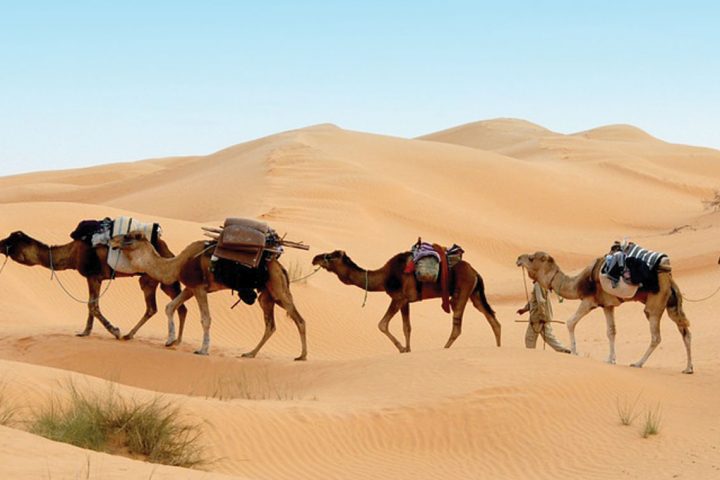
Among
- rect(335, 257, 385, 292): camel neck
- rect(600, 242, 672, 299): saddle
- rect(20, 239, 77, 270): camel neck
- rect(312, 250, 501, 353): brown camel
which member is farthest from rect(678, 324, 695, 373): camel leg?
rect(20, 239, 77, 270): camel neck

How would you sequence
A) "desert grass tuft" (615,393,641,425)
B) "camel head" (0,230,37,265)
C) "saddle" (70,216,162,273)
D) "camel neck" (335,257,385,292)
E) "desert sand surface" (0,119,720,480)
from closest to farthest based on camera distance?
1. "desert sand surface" (0,119,720,480)
2. "desert grass tuft" (615,393,641,425)
3. "saddle" (70,216,162,273)
4. "camel neck" (335,257,385,292)
5. "camel head" (0,230,37,265)

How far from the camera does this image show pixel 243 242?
1572 cm

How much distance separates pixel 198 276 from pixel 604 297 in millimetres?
6035

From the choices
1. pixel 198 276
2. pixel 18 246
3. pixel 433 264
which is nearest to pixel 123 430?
pixel 198 276

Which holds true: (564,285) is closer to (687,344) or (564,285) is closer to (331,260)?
(687,344)

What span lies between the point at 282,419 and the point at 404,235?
85.4ft

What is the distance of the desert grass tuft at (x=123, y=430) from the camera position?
9.47 meters

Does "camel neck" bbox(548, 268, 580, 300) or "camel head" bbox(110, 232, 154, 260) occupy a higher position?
"camel head" bbox(110, 232, 154, 260)

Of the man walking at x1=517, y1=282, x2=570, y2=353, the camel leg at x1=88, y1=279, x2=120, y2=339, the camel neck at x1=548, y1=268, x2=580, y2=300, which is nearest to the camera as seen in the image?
the camel neck at x1=548, y1=268, x2=580, y2=300

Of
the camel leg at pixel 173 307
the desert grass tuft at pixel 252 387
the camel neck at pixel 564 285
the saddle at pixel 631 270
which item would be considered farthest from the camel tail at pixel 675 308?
the camel leg at pixel 173 307

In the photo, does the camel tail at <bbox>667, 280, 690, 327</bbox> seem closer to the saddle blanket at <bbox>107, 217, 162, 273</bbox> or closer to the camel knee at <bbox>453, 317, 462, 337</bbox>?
the camel knee at <bbox>453, 317, 462, 337</bbox>

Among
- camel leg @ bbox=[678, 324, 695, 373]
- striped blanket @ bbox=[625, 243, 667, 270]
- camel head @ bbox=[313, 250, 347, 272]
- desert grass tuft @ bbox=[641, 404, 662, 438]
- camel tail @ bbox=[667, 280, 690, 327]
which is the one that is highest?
striped blanket @ bbox=[625, 243, 667, 270]

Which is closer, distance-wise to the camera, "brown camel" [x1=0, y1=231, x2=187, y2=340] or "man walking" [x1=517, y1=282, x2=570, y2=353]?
"man walking" [x1=517, y1=282, x2=570, y2=353]

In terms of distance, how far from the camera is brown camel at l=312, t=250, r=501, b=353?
53.7ft
